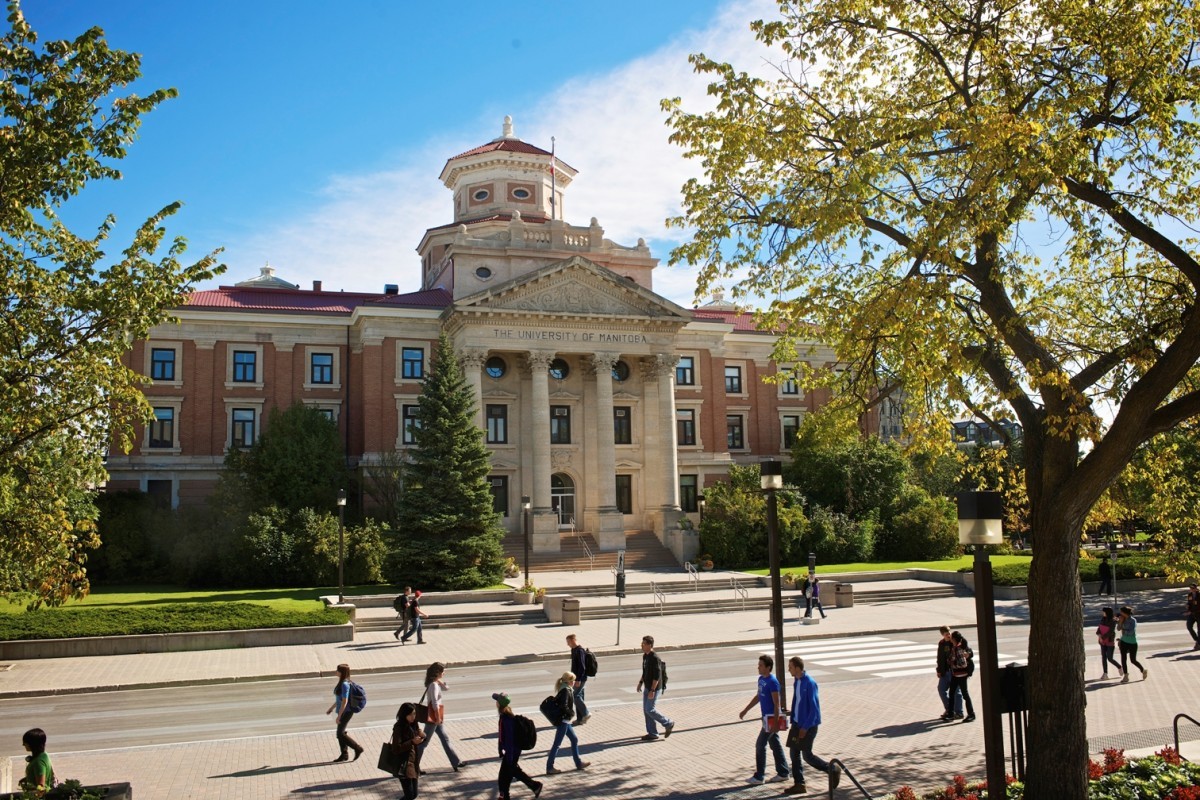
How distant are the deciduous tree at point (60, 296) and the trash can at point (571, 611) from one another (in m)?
16.0

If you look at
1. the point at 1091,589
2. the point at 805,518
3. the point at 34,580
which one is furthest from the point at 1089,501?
the point at 805,518

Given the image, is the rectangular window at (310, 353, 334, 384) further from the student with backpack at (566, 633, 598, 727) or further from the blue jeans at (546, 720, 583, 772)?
the blue jeans at (546, 720, 583, 772)

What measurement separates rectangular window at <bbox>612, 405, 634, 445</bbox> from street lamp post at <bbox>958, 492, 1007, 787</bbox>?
4373 centimetres

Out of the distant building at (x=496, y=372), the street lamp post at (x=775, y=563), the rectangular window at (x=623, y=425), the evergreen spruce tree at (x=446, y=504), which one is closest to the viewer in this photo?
the street lamp post at (x=775, y=563)

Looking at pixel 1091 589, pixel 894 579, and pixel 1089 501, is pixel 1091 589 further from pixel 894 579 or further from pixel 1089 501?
pixel 1089 501

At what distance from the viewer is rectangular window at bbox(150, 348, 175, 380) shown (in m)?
50.6

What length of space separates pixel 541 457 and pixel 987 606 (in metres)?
40.4

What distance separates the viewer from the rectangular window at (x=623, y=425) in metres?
53.8

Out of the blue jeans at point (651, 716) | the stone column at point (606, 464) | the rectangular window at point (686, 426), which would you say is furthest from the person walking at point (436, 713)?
the rectangular window at point (686, 426)

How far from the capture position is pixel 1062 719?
11047 mm

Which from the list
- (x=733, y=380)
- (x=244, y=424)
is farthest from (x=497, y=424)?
(x=733, y=380)

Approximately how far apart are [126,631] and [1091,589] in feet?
110

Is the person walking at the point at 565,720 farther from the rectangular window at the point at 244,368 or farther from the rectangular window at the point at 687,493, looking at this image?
the rectangular window at the point at 687,493

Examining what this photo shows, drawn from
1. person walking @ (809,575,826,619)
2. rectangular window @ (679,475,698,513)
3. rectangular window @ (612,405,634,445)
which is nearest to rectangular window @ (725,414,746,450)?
rectangular window @ (679,475,698,513)
